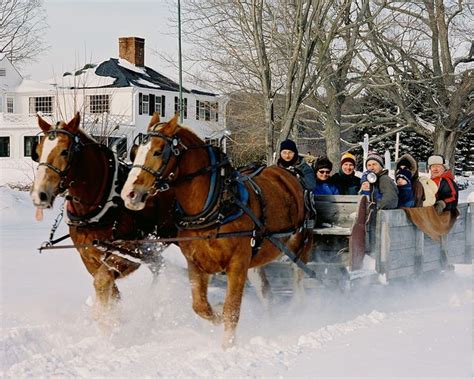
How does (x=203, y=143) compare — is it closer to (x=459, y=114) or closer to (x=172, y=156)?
(x=172, y=156)

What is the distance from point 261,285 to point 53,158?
10.2 feet

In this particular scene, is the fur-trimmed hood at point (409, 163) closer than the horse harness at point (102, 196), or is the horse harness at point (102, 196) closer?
the horse harness at point (102, 196)

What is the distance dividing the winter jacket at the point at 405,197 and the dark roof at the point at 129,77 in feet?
111

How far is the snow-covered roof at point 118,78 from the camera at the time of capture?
43000 mm

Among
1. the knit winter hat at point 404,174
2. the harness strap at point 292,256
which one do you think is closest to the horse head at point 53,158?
the harness strap at point 292,256

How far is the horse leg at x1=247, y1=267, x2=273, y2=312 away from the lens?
27.4ft

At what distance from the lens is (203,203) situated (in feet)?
21.0

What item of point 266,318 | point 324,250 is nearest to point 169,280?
point 266,318

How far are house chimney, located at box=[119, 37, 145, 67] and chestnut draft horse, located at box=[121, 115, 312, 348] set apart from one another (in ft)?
137

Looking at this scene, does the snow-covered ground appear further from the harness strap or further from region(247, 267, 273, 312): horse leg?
the harness strap

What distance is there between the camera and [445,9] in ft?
86.3

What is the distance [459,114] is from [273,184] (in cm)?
2105

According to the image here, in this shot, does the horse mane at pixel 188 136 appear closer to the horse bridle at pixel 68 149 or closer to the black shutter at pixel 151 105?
the horse bridle at pixel 68 149

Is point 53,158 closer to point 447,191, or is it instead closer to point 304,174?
point 304,174
